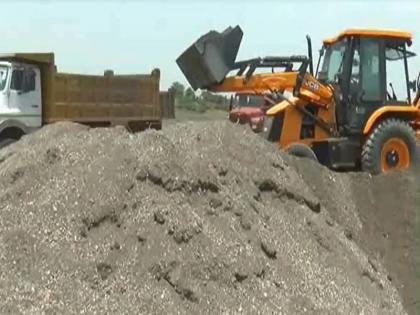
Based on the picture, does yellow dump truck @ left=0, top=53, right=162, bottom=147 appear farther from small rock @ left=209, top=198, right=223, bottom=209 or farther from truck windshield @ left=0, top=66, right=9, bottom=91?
small rock @ left=209, top=198, right=223, bottom=209

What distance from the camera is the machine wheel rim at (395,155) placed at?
12047 mm

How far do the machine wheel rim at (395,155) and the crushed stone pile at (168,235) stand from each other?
4.07 m

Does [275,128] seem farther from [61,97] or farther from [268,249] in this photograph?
[61,97]

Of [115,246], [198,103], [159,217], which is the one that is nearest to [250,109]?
[159,217]

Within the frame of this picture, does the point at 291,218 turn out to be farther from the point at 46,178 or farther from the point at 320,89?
the point at 320,89

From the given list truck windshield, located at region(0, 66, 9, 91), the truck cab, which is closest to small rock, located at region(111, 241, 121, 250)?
the truck cab

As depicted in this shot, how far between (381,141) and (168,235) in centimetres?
654

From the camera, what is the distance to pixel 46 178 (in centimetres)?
689

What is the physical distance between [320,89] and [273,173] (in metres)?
4.49

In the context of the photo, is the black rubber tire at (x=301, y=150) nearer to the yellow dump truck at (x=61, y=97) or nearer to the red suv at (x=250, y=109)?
the red suv at (x=250, y=109)

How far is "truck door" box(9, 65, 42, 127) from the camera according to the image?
16203 mm

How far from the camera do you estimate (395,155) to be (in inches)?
479

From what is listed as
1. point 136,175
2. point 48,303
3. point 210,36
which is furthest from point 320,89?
point 48,303

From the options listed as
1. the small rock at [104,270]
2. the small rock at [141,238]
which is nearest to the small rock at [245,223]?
the small rock at [141,238]
